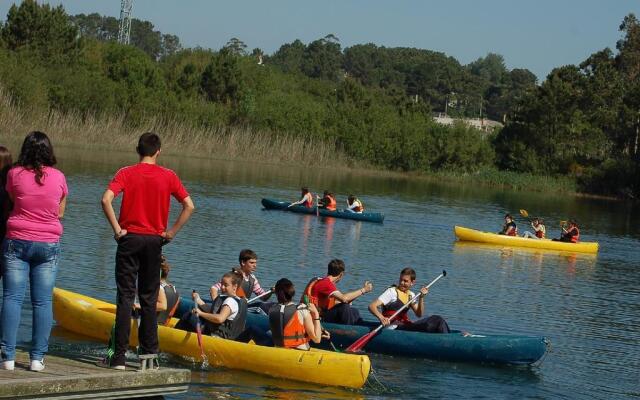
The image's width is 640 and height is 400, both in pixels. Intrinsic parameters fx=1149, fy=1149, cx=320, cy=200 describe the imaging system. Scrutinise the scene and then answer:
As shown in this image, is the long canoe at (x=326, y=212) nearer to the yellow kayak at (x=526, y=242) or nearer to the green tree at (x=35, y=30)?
the yellow kayak at (x=526, y=242)

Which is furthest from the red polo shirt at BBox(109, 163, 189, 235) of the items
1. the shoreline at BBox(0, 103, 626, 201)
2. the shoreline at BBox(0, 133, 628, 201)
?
the shoreline at BBox(0, 133, 628, 201)

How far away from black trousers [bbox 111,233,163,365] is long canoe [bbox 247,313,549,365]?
15.2 ft

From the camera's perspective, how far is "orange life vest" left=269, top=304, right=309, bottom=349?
1154cm

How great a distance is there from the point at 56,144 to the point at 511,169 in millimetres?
34606

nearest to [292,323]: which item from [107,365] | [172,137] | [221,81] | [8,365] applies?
[107,365]

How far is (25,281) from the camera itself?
820cm

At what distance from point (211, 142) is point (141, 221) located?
52.7 metres

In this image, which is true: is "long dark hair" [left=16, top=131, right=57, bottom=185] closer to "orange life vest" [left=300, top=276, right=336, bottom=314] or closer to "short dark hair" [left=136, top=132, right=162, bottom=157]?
"short dark hair" [left=136, top=132, right=162, bottom=157]

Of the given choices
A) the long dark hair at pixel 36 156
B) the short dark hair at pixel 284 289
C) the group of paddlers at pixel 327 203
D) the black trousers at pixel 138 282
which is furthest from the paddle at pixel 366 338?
the group of paddlers at pixel 327 203

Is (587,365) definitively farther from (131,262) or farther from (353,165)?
(353,165)

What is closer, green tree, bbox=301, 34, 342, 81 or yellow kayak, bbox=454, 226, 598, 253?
yellow kayak, bbox=454, 226, 598, 253

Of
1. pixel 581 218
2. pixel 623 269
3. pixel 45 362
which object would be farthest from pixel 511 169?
pixel 45 362

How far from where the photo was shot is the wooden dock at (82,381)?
8117 millimetres

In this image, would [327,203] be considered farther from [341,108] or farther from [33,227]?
[341,108]
